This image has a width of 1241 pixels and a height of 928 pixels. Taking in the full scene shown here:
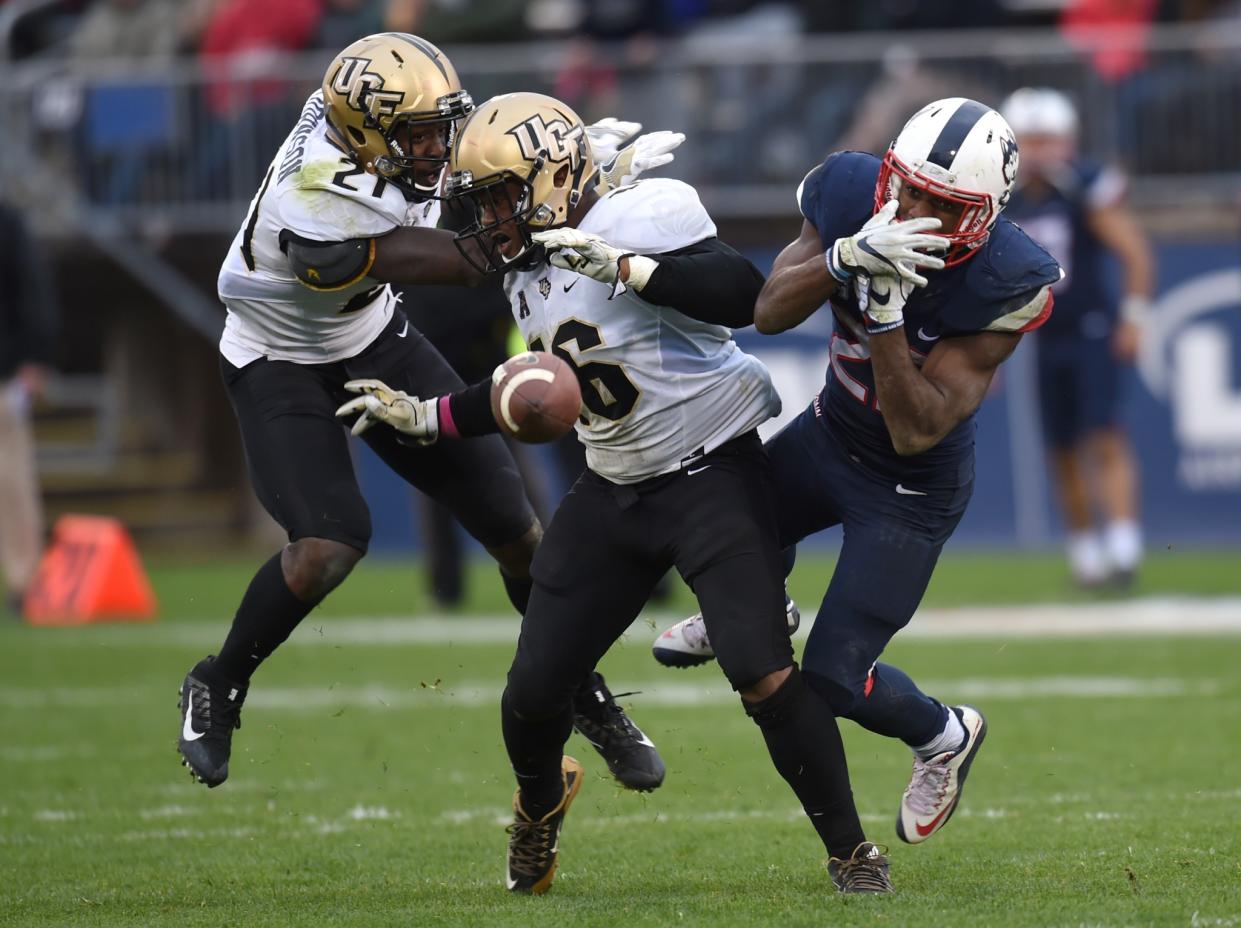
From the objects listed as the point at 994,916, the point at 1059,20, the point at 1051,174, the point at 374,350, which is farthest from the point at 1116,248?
the point at 994,916

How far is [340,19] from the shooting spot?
12758 mm

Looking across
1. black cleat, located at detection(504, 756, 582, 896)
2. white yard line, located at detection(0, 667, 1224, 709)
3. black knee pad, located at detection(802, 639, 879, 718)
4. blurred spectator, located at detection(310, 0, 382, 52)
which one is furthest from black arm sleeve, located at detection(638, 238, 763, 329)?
blurred spectator, located at detection(310, 0, 382, 52)

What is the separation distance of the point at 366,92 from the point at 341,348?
0.79 m

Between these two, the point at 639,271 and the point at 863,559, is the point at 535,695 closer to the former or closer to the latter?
the point at 863,559

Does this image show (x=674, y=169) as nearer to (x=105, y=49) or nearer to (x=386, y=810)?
(x=105, y=49)

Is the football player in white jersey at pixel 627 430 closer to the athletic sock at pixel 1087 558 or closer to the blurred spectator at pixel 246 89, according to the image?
the athletic sock at pixel 1087 558

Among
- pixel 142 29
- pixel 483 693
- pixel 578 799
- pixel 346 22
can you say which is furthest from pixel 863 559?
pixel 142 29

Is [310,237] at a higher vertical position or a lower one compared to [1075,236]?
higher

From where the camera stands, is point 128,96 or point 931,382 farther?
point 128,96

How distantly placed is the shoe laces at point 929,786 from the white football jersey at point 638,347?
95cm

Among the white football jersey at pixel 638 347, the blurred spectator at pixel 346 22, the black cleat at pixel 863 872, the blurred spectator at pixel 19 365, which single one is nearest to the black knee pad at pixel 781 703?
the black cleat at pixel 863 872

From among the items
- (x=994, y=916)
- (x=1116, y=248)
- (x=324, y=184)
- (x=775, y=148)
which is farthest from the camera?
(x=775, y=148)

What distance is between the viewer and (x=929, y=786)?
469cm

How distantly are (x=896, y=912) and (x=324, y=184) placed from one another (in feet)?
7.03
